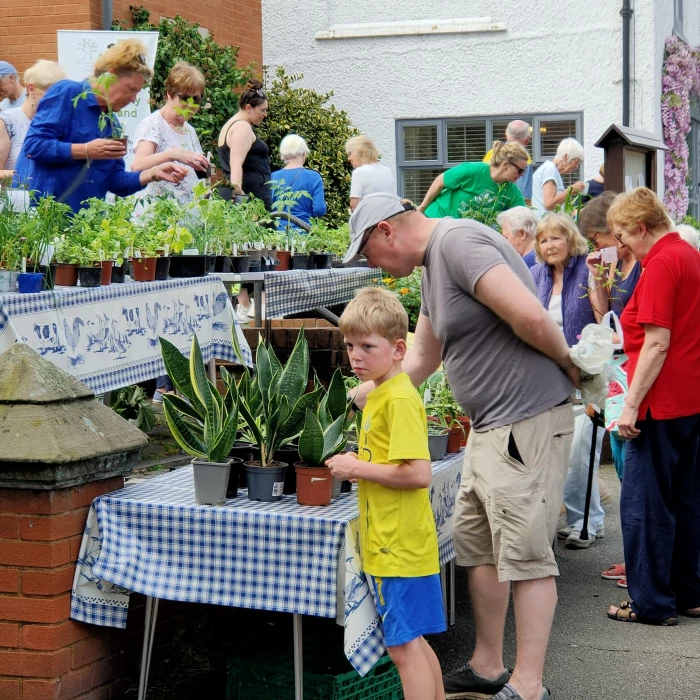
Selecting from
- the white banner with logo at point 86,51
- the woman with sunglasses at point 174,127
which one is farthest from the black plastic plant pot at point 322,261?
the white banner with logo at point 86,51

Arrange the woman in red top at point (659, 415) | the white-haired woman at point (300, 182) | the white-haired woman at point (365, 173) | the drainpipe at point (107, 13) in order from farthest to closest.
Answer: the drainpipe at point (107, 13) < the white-haired woman at point (365, 173) < the white-haired woman at point (300, 182) < the woman in red top at point (659, 415)

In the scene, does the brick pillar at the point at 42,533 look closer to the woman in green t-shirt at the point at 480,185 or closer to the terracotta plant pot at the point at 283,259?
the terracotta plant pot at the point at 283,259

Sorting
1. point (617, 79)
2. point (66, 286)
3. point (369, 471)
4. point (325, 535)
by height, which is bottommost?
point (325, 535)

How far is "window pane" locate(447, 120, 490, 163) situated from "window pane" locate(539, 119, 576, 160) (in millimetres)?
890

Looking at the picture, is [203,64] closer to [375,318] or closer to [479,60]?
[479,60]

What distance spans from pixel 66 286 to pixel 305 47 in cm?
1300

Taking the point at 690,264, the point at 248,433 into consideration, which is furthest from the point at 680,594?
the point at 248,433

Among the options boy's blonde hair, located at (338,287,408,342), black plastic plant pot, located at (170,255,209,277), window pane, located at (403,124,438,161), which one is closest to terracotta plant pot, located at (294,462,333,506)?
boy's blonde hair, located at (338,287,408,342)

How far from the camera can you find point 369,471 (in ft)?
10.9

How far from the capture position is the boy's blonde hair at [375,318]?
3.38m

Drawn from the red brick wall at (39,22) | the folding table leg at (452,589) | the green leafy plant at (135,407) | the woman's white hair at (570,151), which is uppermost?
the red brick wall at (39,22)

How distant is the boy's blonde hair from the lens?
11.1ft

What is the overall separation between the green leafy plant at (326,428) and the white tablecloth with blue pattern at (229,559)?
0.17m

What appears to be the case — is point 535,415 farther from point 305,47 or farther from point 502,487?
point 305,47
